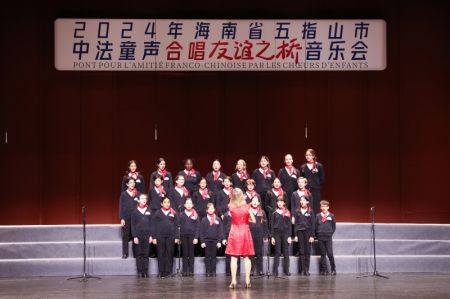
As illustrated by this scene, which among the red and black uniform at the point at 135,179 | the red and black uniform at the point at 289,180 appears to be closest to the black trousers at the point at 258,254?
the red and black uniform at the point at 289,180

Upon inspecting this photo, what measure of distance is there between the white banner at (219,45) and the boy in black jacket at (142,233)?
3.49m

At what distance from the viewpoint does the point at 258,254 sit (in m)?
12.2

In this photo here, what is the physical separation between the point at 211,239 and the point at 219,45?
429 centimetres

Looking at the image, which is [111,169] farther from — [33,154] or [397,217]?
[397,217]

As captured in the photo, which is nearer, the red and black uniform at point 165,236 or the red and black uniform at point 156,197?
the red and black uniform at point 165,236

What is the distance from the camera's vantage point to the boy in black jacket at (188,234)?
1229cm

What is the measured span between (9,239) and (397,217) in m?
7.25

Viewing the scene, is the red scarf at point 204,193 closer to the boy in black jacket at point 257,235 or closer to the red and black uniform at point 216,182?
the red and black uniform at point 216,182

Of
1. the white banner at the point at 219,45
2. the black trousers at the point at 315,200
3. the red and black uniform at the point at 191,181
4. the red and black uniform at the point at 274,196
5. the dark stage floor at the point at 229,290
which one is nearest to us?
the dark stage floor at the point at 229,290

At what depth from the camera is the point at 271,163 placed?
15383 millimetres

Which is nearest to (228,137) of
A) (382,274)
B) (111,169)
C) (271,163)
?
(271,163)

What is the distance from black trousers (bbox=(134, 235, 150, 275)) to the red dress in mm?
1970

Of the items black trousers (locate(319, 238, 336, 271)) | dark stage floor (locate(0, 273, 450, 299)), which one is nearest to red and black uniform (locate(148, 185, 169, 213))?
dark stage floor (locate(0, 273, 450, 299))

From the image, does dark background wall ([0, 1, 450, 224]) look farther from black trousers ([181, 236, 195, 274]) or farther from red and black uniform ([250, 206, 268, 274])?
red and black uniform ([250, 206, 268, 274])
